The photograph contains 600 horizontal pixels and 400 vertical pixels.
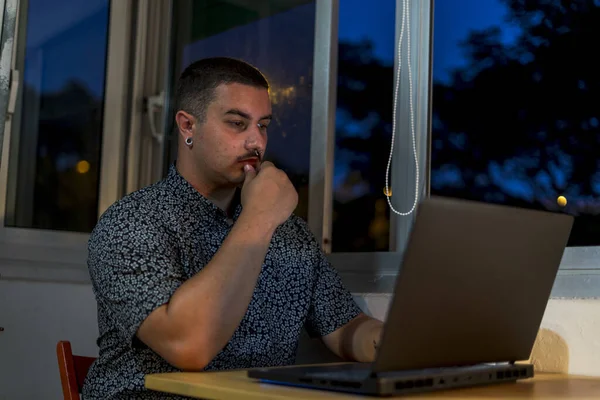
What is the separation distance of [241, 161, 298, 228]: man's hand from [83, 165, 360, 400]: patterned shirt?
19 centimetres

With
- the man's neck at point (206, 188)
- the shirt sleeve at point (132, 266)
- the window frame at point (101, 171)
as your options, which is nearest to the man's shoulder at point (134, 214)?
the shirt sleeve at point (132, 266)

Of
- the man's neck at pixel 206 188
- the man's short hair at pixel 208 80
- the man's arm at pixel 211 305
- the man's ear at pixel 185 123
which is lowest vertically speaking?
the man's arm at pixel 211 305

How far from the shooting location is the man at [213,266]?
128 cm

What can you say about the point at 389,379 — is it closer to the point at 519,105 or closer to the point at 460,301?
the point at 460,301

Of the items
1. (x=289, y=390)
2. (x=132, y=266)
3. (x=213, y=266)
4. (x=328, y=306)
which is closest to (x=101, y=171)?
(x=328, y=306)

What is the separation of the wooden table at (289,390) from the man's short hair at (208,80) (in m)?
0.73

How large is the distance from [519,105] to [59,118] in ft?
Answer: 4.85

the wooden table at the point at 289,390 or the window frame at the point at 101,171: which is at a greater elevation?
the window frame at the point at 101,171

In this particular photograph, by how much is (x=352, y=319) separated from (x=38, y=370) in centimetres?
98

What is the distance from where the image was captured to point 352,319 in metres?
1.78

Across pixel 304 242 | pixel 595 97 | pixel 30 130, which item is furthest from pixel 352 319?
pixel 30 130

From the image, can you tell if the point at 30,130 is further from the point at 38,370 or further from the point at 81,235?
the point at 38,370

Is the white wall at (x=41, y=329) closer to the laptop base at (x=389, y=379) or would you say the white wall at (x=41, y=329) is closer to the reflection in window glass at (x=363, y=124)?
the reflection in window glass at (x=363, y=124)

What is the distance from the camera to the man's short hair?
172 cm
